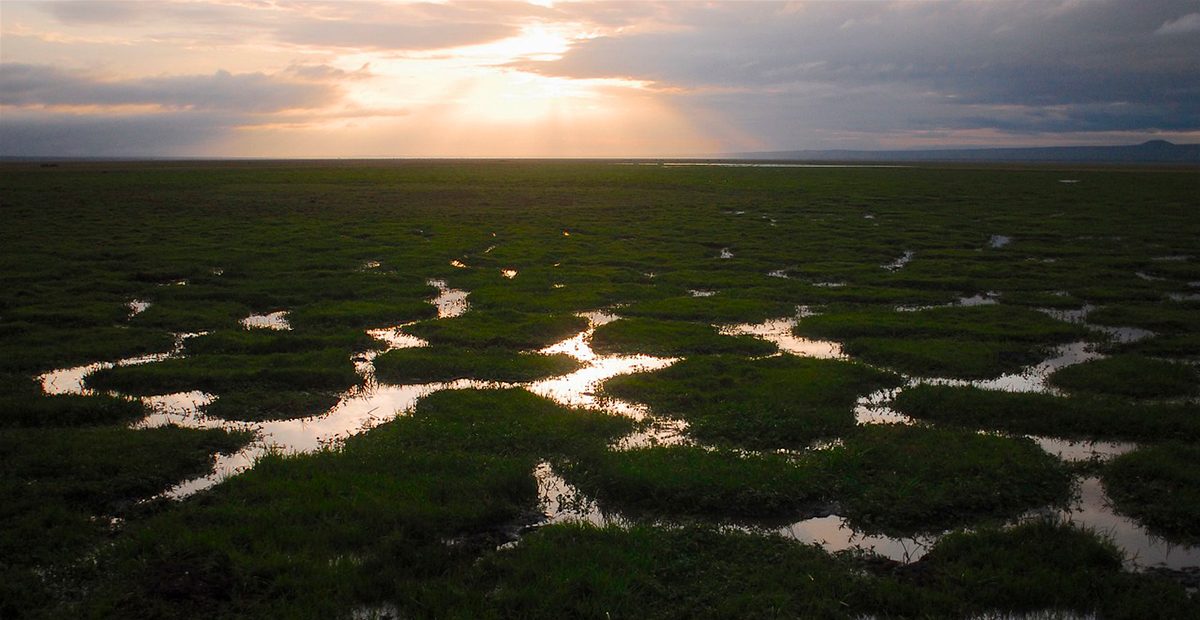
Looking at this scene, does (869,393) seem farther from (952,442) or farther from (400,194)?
(400,194)

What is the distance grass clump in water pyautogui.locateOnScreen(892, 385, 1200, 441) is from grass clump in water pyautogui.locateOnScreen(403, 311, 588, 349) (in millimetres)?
7352

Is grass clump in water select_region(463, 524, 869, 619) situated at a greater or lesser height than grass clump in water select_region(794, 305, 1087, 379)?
lesser

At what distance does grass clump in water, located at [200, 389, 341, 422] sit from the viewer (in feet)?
36.0

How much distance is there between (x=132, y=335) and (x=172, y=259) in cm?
1177

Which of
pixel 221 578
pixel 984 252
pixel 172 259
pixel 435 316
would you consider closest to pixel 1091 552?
pixel 221 578

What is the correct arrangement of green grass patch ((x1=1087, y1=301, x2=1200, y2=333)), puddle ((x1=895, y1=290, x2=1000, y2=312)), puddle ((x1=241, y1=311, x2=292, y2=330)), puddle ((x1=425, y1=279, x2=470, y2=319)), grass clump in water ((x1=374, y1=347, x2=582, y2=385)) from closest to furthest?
grass clump in water ((x1=374, y1=347, x2=582, y2=385)), puddle ((x1=241, y1=311, x2=292, y2=330)), green grass patch ((x1=1087, y1=301, x2=1200, y2=333)), puddle ((x1=425, y1=279, x2=470, y2=319)), puddle ((x1=895, y1=290, x2=1000, y2=312))

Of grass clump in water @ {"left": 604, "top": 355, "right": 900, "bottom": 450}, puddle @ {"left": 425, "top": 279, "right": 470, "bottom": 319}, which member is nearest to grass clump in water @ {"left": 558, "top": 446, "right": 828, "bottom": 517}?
grass clump in water @ {"left": 604, "top": 355, "right": 900, "bottom": 450}

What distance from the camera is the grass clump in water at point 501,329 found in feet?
50.4

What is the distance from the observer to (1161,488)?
8.37 m

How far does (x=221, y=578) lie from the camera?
21.0 feet

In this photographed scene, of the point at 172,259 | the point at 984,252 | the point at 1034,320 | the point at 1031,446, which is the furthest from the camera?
the point at 984,252

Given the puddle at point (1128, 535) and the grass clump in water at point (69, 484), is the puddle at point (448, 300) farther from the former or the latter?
the puddle at point (1128, 535)

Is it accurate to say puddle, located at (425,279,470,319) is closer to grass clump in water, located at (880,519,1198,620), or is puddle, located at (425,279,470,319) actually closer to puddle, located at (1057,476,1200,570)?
grass clump in water, located at (880,519,1198,620)

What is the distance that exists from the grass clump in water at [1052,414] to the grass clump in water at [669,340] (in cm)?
384
